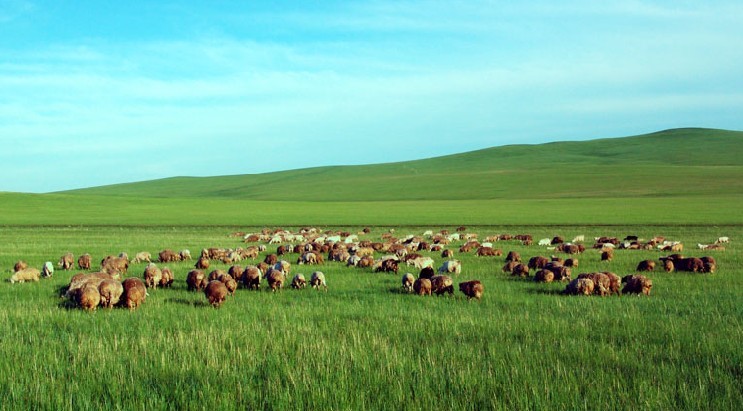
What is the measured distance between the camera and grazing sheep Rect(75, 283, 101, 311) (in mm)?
11008

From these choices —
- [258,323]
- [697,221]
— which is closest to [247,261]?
[258,323]

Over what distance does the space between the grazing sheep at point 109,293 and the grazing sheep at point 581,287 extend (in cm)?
985

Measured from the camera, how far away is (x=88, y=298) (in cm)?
1102

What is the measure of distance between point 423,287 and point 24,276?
10961mm

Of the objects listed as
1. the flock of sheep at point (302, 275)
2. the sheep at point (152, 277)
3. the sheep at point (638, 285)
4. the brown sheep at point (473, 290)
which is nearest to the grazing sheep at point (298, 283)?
the flock of sheep at point (302, 275)

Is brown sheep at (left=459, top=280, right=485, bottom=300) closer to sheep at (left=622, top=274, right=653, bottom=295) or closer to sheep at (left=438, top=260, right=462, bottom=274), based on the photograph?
sheep at (left=622, top=274, right=653, bottom=295)

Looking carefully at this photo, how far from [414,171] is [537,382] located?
154261 mm

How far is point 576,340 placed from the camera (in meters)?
8.07

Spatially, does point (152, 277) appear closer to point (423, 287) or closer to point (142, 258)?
point (423, 287)

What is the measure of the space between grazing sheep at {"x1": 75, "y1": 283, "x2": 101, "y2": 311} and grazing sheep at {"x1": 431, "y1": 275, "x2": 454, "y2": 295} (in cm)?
718

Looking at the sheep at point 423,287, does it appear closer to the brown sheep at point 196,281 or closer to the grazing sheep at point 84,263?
the brown sheep at point 196,281

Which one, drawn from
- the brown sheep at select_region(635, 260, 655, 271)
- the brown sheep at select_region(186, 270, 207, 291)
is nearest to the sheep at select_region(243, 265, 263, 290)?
the brown sheep at select_region(186, 270, 207, 291)

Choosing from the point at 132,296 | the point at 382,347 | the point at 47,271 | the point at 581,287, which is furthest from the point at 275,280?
the point at 47,271

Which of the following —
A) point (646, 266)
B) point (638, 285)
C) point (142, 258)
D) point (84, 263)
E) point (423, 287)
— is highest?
point (84, 263)
